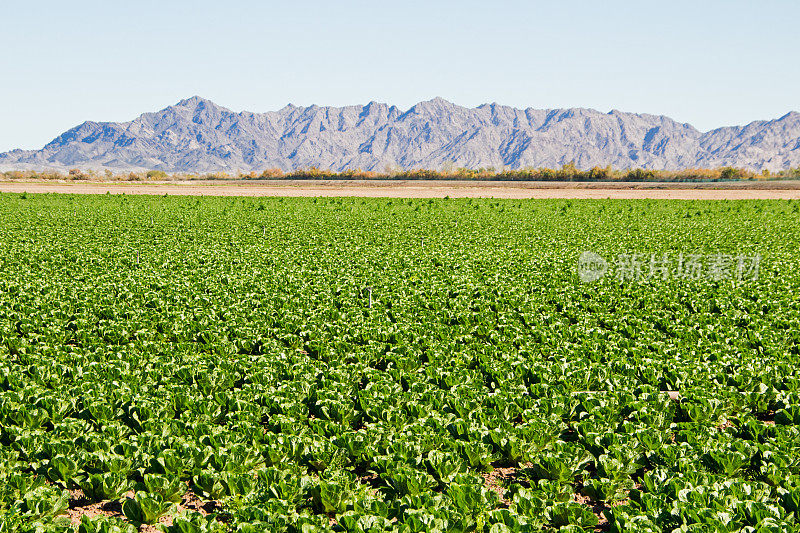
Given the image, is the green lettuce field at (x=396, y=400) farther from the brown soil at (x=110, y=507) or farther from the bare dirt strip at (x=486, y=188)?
the bare dirt strip at (x=486, y=188)

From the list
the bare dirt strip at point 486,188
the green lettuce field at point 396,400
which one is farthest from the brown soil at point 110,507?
the bare dirt strip at point 486,188

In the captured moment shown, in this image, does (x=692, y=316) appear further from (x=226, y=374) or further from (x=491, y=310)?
(x=226, y=374)

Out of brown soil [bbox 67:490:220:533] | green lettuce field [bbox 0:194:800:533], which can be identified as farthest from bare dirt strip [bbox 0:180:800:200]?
brown soil [bbox 67:490:220:533]

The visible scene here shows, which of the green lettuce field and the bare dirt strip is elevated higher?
the bare dirt strip

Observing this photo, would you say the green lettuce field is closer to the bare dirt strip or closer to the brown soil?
the brown soil

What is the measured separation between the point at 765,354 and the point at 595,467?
622 cm

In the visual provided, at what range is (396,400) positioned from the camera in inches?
363

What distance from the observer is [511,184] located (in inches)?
4471

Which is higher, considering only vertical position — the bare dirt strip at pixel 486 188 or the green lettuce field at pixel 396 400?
the bare dirt strip at pixel 486 188

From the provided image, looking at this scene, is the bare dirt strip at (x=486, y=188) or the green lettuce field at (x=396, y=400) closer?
the green lettuce field at (x=396, y=400)

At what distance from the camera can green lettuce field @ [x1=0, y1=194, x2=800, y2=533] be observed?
652cm

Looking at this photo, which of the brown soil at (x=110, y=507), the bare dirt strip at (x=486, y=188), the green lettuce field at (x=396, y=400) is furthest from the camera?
the bare dirt strip at (x=486, y=188)

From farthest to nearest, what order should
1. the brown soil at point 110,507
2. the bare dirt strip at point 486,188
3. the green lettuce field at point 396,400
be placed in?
1. the bare dirt strip at point 486,188
2. the brown soil at point 110,507
3. the green lettuce field at point 396,400

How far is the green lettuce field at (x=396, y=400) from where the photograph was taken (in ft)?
21.4
